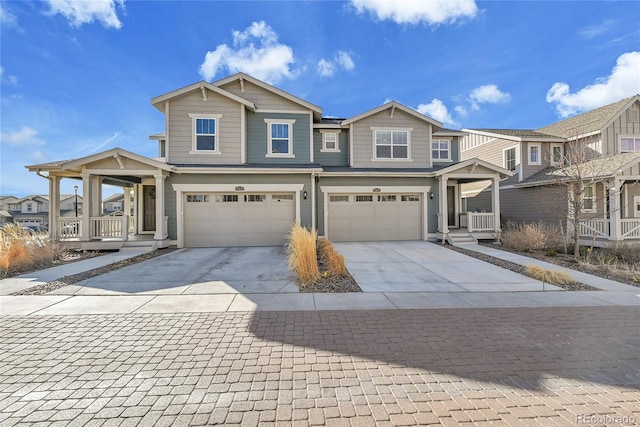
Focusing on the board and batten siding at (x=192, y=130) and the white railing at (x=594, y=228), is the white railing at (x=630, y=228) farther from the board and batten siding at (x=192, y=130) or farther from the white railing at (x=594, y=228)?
the board and batten siding at (x=192, y=130)

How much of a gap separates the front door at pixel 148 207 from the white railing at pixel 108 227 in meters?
2.98

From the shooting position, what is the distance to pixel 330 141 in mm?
14906

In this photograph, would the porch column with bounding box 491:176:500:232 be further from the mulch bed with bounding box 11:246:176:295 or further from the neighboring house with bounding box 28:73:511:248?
the mulch bed with bounding box 11:246:176:295

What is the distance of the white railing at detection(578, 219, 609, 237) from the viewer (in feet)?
41.9

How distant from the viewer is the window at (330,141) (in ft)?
48.7

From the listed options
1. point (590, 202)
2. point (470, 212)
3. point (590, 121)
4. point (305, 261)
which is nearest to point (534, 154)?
point (590, 121)

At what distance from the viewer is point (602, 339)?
3873mm

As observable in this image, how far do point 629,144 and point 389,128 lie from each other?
14.4 m

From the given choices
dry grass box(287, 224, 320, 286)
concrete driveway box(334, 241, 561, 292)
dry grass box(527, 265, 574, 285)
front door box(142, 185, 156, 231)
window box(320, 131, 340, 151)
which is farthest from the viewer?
front door box(142, 185, 156, 231)

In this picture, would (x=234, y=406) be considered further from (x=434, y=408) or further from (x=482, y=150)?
(x=482, y=150)

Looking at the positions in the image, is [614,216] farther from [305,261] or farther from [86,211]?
[86,211]

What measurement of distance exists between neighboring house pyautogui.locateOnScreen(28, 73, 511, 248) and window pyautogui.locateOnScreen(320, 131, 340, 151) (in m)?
0.05

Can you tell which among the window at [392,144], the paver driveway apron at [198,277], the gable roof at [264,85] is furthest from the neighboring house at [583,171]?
the paver driveway apron at [198,277]

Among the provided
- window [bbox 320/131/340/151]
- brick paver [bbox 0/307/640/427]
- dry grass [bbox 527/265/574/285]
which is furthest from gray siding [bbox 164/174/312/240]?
dry grass [bbox 527/265/574/285]
